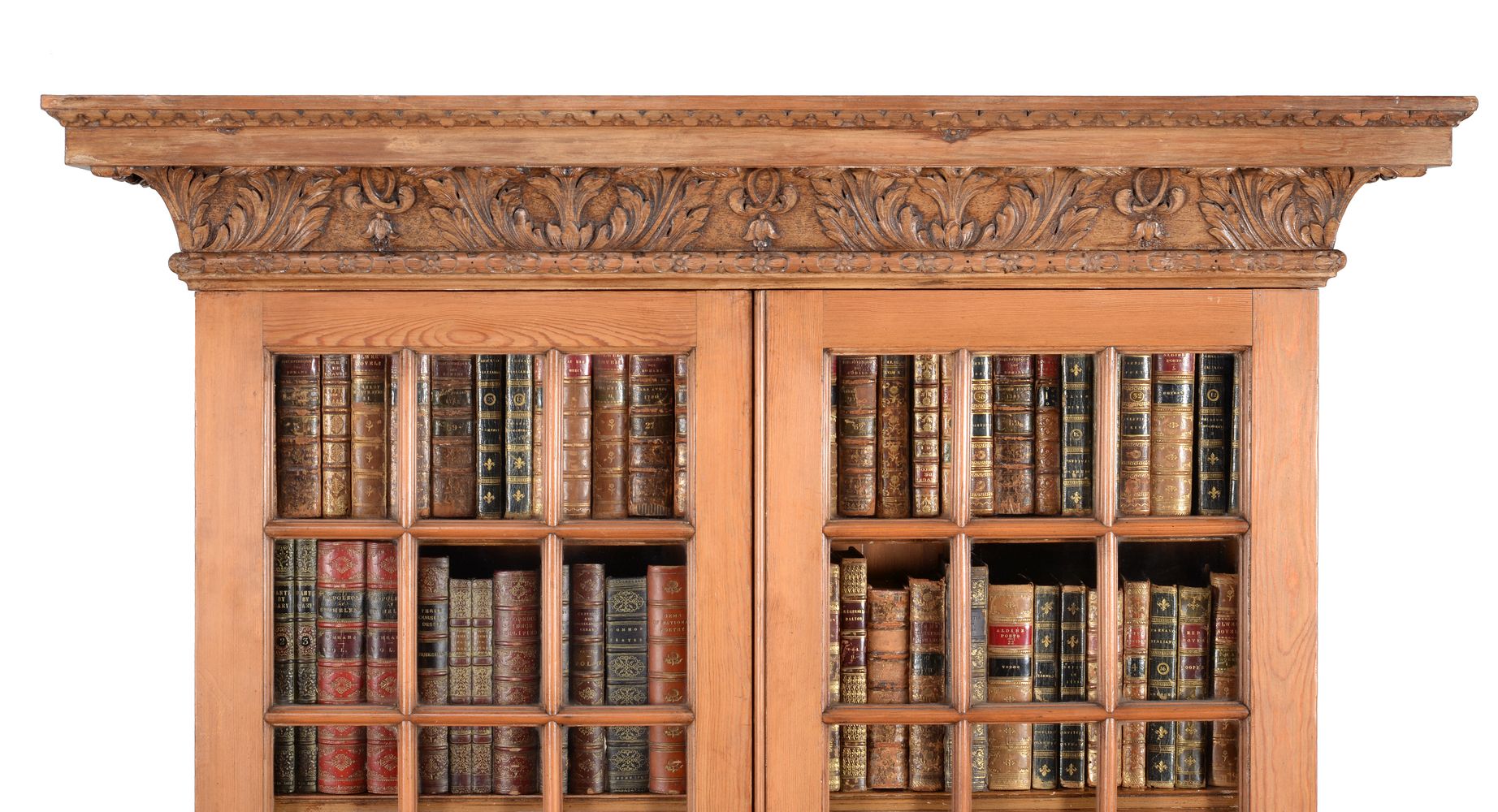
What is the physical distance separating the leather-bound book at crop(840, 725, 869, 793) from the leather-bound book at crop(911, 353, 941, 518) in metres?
0.42

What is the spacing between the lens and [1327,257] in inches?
93.4

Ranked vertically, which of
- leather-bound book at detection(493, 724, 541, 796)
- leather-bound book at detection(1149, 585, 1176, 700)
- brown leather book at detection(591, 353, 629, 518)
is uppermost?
brown leather book at detection(591, 353, 629, 518)

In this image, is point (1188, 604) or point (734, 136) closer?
point (734, 136)

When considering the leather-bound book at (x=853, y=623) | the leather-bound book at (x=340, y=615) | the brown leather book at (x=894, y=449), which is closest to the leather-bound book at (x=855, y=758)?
the leather-bound book at (x=853, y=623)

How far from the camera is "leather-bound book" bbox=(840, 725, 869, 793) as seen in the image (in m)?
2.48

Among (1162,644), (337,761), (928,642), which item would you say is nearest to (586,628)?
(337,761)

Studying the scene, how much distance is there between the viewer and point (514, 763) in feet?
8.11

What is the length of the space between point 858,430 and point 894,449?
0.08 metres

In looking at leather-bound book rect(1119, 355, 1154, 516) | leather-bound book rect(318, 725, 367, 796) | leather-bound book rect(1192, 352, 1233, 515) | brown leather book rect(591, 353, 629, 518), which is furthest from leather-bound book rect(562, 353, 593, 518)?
leather-bound book rect(1192, 352, 1233, 515)

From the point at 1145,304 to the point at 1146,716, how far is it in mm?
737

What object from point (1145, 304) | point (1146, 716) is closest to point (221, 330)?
point (1145, 304)

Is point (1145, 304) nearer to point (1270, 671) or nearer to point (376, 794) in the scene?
point (1270, 671)

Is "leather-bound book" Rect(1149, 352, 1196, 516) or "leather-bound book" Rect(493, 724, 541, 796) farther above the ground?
"leather-bound book" Rect(1149, 352, 1196, 516)

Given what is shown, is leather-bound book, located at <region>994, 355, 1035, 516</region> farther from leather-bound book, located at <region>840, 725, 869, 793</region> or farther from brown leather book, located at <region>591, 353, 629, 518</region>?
brown leather book, located at <region>591, 353, 629, 518</region>
